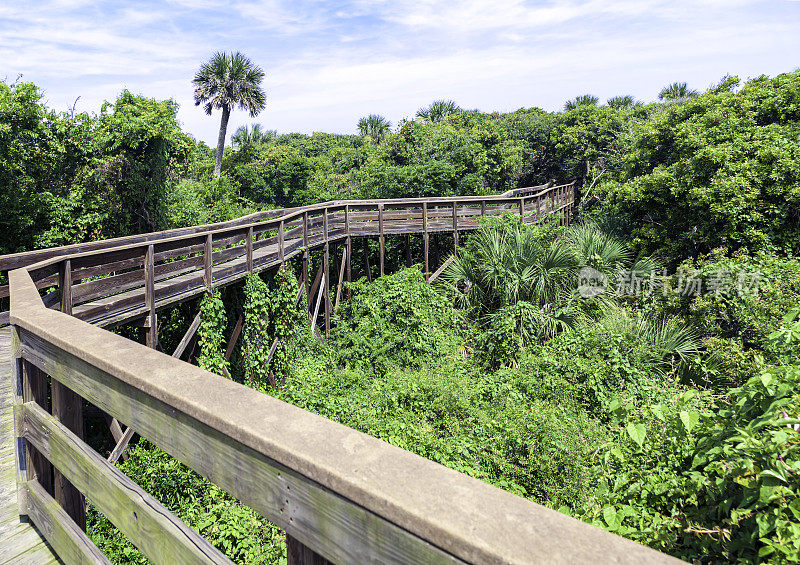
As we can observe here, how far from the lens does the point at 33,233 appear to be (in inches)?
563

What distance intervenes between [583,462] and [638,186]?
508 inches

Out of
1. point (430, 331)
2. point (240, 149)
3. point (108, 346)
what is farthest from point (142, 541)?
point (240, 149)

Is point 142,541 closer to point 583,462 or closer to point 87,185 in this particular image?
point 583,462

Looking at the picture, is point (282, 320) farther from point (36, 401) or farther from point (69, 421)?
point (69, 421)

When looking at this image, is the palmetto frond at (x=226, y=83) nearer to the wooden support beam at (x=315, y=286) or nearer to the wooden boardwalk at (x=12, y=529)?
the wooden support beam at (x=315, y=286)

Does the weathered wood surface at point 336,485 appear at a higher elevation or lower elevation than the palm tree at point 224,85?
lower

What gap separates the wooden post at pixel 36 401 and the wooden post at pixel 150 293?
478 cm

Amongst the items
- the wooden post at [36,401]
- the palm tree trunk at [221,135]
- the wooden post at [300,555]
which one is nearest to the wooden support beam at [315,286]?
the wooden post at [36,401]

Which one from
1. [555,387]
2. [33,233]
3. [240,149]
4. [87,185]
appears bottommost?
[555,387]

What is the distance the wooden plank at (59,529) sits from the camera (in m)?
1.76

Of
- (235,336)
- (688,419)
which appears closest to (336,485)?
(688,419)

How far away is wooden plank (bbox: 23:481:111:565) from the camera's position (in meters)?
1.76

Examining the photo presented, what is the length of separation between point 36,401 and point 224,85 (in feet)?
127

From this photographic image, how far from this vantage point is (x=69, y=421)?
199 cm
